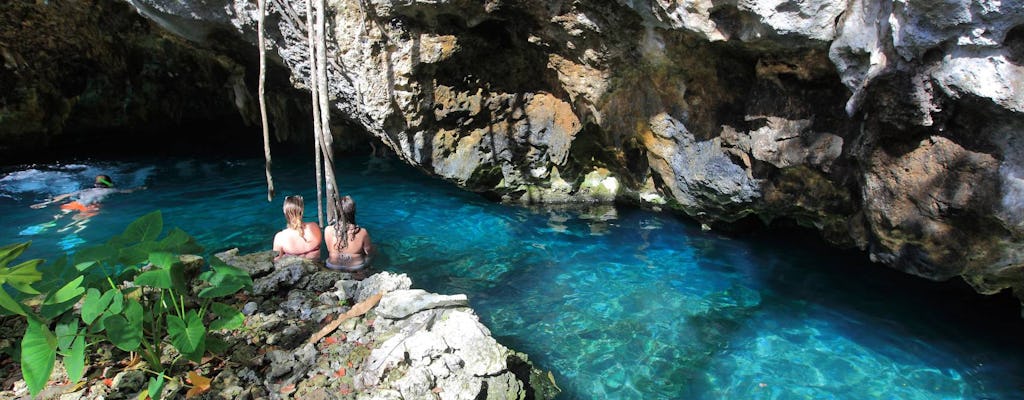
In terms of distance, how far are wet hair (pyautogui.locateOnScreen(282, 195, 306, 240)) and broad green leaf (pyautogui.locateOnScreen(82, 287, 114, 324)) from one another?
101 inches

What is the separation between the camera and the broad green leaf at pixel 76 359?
264cm

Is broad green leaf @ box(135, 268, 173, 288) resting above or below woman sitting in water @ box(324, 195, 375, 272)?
above

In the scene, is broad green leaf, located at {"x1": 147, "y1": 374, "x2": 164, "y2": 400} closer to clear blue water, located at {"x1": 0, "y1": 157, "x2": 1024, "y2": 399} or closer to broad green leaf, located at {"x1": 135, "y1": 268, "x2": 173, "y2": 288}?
broad green leaf, located at {"x1": 135, "y1": 268, "x2": 173, "y2": 288}

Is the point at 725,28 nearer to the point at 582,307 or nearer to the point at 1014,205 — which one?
the point at 1014,205

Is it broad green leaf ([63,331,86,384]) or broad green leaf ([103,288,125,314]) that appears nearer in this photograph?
broad green leaf ([63,331,86,384])

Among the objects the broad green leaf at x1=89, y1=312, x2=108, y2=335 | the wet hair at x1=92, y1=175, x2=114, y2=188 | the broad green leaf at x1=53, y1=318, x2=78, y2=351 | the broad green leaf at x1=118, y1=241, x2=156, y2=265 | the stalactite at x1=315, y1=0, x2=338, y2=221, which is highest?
the stalactite at x1=315, y1=0, x2=338, y2=221

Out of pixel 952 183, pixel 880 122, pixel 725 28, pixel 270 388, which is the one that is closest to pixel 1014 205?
pixel 952 183

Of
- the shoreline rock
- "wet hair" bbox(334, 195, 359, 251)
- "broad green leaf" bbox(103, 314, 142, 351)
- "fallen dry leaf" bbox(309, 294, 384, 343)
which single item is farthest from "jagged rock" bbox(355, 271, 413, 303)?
"broad green leaf" bbox(103, 314, 142, 351)

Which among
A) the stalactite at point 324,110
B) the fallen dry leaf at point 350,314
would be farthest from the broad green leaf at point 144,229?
the stalactite at point 324,110

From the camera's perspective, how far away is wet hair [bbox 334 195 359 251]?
541 cm

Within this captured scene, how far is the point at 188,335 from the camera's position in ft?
9.66

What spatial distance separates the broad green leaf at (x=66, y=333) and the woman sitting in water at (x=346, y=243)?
8.61 ft

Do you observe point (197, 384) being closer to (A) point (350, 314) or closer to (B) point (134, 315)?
(B) point (134, 315)

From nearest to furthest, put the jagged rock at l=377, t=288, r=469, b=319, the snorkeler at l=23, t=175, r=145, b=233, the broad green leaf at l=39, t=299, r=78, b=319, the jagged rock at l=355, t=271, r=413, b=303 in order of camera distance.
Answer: the broad green leaf at l=39, t=299, r=78, b=319 → the jagged rock at l=377, t=288, r=469, b=319 → the jagged rock at l=355, t=271, r=413, b=303 → the snorkeler at l=23, t=175, r=145, b=233
